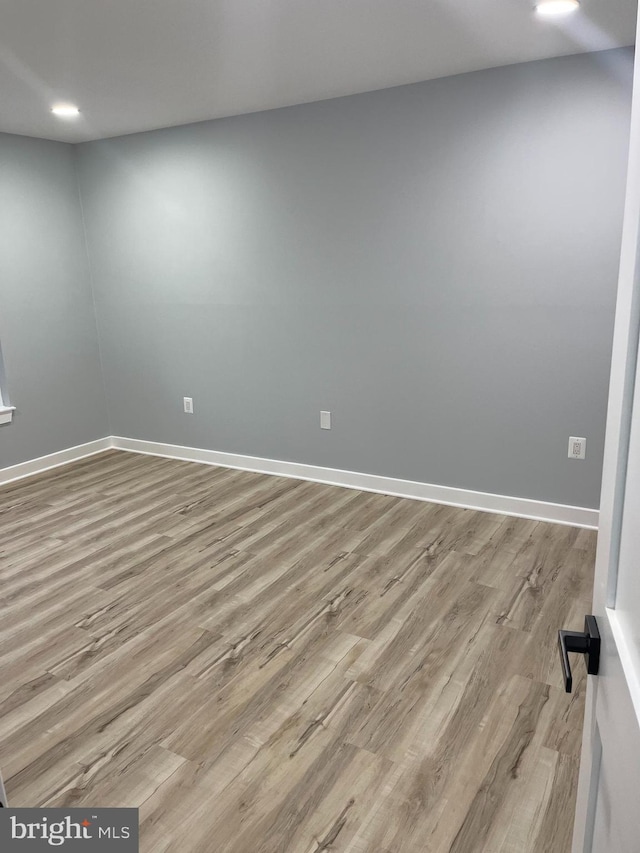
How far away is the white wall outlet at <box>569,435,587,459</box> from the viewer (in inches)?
125

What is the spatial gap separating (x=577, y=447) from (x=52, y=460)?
370 centimetres

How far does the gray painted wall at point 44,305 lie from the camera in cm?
417

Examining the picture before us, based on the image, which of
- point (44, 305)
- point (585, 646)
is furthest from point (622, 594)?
point (44, 305)

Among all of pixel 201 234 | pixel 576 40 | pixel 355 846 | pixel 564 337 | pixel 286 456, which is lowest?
pixel 355 846

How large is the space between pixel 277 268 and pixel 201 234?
67 cm

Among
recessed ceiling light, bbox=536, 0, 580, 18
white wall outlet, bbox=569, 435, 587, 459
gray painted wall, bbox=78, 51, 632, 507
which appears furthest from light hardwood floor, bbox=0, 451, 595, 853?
recessed ceiling light, bbox=536, 0, 580, 18

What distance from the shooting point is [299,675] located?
2.15 metres

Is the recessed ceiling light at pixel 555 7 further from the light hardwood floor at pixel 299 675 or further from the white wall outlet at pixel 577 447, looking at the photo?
the light hardwood floor at pixel 299 675

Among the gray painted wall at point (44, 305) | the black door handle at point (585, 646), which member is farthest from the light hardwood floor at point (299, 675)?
the gray painted wall at point (44, 305)

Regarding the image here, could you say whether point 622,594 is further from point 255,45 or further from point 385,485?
point 385,485

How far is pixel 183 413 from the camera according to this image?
4.60 metres

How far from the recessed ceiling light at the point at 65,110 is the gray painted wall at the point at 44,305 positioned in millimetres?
707

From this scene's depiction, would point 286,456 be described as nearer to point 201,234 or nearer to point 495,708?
point 201,234

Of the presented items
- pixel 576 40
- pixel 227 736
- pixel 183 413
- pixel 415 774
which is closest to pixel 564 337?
pixel 576 40
